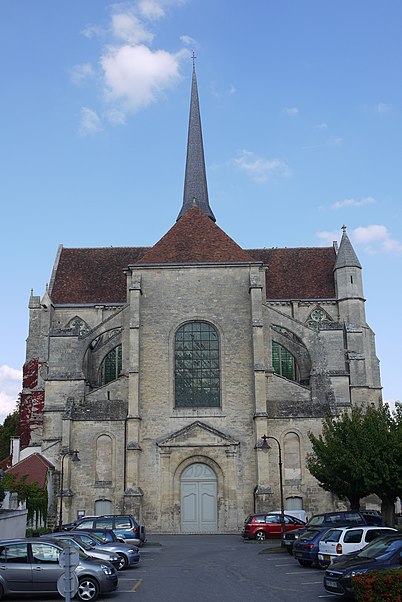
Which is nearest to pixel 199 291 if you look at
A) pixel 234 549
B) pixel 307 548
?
pixel 234 549

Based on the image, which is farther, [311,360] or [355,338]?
[355,338]

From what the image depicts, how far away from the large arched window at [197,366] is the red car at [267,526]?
8590 millimetres

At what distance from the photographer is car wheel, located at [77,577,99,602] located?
46.2 feet

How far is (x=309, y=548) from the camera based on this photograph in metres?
18.8

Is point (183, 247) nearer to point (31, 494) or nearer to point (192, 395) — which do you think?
point (192, 395)

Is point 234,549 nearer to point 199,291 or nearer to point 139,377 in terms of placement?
point 139,377

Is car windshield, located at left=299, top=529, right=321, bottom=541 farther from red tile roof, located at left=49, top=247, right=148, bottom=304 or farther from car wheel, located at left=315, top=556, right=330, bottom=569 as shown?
red tile roof, located at left=49, top=247, right=148, bottom=304

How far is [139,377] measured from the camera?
117ft

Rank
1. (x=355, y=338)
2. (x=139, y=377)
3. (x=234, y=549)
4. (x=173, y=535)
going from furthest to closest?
(x=355, y=338) < (x=139, y=377) < (x=173, y=535) < (x=234, y=549)

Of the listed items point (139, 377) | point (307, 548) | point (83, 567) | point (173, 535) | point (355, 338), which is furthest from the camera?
point (355, 338)

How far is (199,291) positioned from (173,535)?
12306 mm

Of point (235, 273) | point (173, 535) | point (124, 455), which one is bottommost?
point (173, 535)

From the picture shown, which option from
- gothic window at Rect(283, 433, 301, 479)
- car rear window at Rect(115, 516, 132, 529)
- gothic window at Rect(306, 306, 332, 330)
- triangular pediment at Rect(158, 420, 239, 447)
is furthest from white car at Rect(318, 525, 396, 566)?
gothic window at Rect(306, 306, 332, 330)

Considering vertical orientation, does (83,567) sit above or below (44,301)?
below
